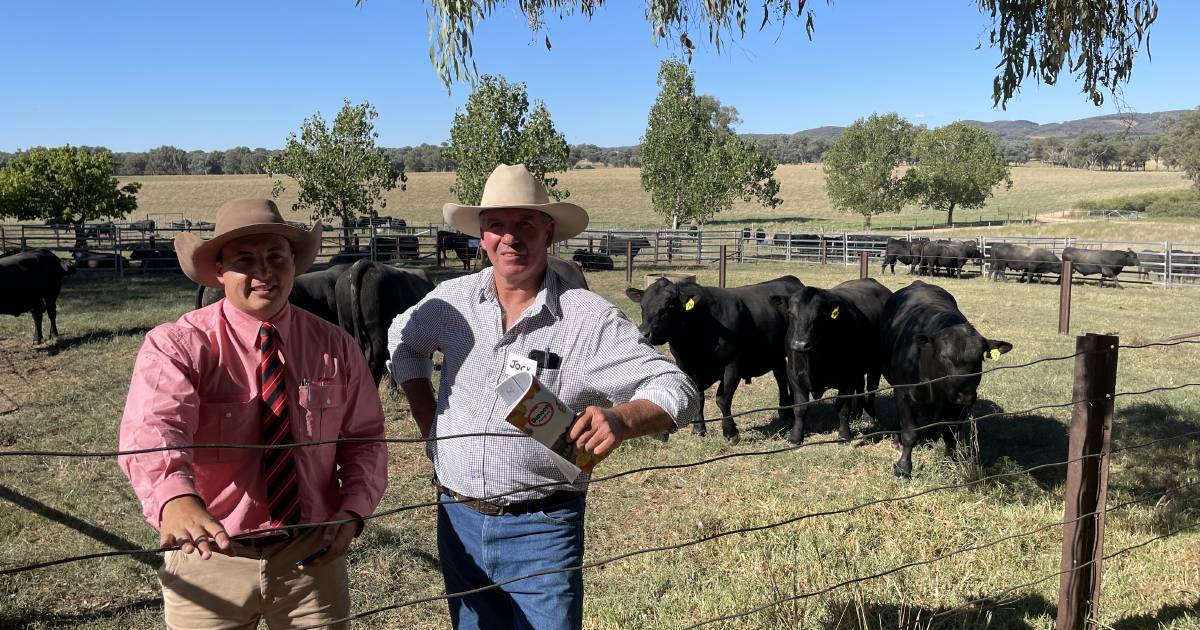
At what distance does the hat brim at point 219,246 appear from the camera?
2.14 metres

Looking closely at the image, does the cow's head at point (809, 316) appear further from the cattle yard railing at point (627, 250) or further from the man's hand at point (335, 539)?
the cattle yard railing at point (627, 250)

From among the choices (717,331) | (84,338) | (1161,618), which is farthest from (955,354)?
(84,338)

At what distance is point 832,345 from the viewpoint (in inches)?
318

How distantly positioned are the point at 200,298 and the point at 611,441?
9.17 meters

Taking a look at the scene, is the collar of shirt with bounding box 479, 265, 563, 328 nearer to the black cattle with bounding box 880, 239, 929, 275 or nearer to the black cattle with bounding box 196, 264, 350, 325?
the black cattle with bounding box 196, 264, 350, 325

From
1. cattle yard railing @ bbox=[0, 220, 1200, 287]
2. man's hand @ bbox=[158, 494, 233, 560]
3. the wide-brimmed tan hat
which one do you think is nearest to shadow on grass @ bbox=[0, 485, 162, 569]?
the wide-brimmed tan hat

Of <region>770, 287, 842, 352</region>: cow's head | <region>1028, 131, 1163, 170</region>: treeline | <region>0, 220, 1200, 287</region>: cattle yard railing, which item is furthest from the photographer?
<region>1028, 131, 1163, 170</region>: treeline

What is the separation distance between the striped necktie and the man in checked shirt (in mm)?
472

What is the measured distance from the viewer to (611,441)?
6.62 feet

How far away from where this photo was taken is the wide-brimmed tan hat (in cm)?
212

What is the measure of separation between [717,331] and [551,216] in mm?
5883

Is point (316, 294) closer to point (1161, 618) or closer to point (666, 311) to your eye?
point (666, 311)

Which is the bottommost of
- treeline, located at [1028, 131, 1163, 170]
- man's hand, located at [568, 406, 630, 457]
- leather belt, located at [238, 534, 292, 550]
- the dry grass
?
leather belt, located at [238, 534, 292, 550]

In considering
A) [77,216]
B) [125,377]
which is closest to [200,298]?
[125,377]
